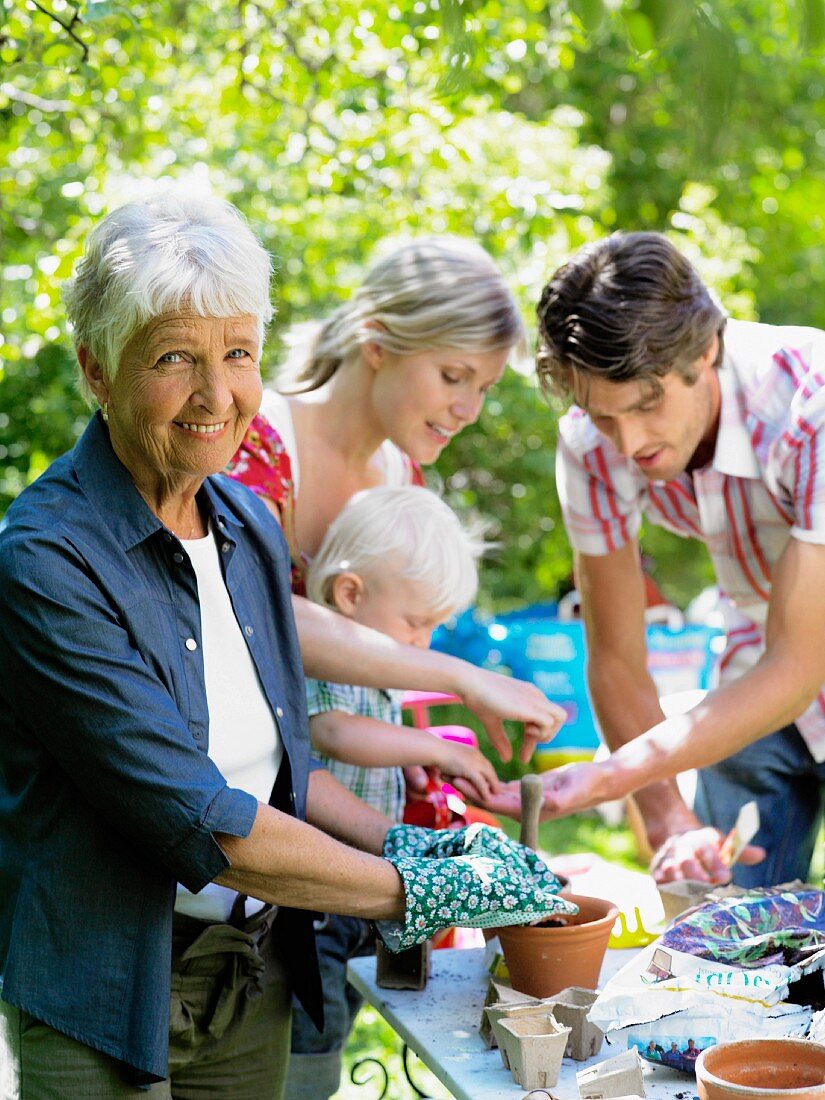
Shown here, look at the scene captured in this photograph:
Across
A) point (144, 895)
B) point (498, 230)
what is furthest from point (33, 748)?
point (498, 230)

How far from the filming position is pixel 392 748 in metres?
2.37

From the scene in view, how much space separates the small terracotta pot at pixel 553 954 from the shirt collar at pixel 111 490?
80 centimetres

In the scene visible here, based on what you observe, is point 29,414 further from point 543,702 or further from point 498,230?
point 543,702

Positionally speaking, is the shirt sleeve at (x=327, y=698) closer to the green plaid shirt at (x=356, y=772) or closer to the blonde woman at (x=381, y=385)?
the green plaid shirt at (x=356, y=772)

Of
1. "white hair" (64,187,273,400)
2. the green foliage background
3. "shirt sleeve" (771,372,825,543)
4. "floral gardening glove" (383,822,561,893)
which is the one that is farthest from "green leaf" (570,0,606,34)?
"shirt sleeve" (771,372,825,543)

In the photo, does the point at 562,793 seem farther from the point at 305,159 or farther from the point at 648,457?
the point at 305,159

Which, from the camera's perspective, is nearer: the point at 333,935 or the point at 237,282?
the point at 237,282

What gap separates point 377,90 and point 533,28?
823mm

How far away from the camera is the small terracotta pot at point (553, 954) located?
188 centimetres

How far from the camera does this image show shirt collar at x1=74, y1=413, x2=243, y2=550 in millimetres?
1753

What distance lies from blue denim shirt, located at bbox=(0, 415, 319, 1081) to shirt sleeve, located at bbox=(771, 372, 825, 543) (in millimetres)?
1252

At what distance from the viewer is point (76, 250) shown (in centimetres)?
378

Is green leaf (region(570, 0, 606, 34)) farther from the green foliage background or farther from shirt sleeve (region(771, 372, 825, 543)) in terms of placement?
shirt sleeve (region(771, 372, 825, 543))

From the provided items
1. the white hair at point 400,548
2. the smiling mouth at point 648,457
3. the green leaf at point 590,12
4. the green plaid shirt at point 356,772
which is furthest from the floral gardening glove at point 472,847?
the green leaf at point 590,12
